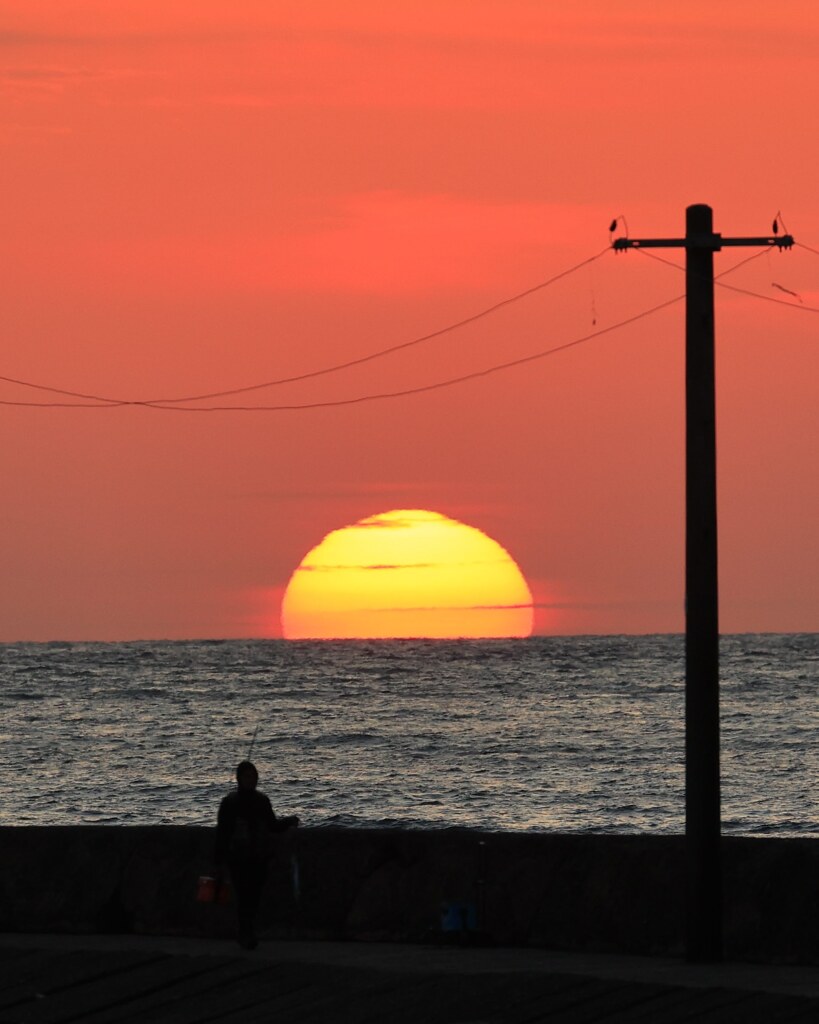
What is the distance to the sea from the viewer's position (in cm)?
5234

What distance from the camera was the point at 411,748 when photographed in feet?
244

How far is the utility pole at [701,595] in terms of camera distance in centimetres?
1359

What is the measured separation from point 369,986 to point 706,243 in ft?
18.4

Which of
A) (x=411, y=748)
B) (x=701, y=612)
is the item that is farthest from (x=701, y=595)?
A: (x=411, y=748)

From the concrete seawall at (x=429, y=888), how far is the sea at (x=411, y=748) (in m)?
8.68

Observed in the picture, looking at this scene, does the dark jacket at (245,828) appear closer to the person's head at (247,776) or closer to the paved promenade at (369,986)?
the person's head at (247,776)

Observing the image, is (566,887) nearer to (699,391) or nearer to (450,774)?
(699,391)

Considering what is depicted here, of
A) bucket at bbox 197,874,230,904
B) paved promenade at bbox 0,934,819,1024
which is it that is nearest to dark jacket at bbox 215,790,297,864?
bucket at bbox 197,874,230,904

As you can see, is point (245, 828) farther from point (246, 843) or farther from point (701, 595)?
point (701, 595)

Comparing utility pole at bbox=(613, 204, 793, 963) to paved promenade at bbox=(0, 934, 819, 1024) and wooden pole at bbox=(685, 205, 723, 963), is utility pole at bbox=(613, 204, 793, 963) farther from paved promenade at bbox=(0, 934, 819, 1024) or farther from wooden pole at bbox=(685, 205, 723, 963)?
paved promenade at bbox=(0, 934, 819, 1024)

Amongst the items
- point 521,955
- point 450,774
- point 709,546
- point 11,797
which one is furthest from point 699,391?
point 450,774

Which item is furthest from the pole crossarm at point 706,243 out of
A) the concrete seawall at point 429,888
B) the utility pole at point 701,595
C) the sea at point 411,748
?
the sea at point 411,748

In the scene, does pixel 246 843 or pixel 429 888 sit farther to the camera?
pixel 429 888

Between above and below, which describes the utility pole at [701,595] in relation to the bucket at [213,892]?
above
